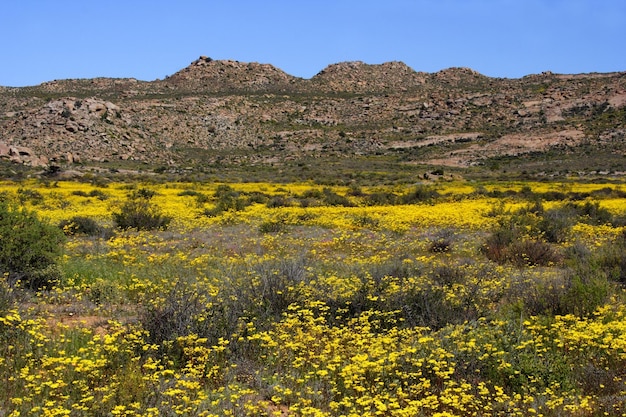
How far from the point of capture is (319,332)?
24.9 ft

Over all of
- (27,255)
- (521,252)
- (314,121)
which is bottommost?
(521,252)

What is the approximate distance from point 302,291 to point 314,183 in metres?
40.5

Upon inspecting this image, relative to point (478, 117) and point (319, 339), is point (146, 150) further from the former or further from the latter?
point (319, 339)

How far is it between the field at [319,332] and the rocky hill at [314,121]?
175ft

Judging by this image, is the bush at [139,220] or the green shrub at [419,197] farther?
the green shrub at [419,197]

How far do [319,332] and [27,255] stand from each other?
6.44 m

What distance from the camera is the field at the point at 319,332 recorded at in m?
5.70

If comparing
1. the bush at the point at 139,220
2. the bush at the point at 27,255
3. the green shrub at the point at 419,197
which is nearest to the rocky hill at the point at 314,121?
the green shrub at the point at 419,197

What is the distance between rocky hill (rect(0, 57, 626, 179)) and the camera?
2884 inches

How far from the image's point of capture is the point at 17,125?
75.3 meters

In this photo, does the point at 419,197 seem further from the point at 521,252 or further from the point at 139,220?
the point at 521,252

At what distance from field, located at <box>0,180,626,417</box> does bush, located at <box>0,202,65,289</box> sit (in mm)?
161

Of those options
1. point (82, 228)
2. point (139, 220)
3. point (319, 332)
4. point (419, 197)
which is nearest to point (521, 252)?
point (319, 332)

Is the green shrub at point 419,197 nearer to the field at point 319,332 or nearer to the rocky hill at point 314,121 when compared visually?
the field at point 319,332
